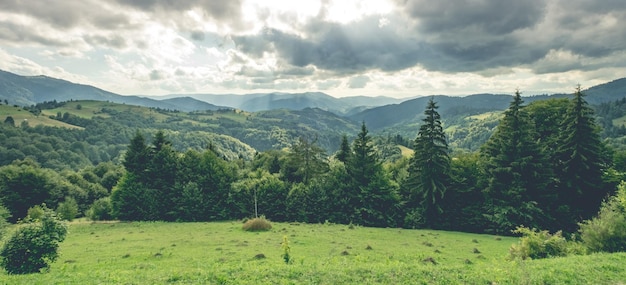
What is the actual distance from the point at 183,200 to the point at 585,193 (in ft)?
178

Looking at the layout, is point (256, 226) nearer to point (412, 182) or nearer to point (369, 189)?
point (369, 189)

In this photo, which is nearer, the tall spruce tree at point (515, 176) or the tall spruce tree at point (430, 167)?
the tall spruce tree at point (515, 176)

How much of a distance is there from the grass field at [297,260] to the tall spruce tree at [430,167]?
307 inches

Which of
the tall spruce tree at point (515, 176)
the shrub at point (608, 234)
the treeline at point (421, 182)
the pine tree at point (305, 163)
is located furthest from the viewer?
the pine tree at point (305, 163)

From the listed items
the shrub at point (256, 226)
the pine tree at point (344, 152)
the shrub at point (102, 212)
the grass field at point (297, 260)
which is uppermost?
the pine tree at point (344, 152)

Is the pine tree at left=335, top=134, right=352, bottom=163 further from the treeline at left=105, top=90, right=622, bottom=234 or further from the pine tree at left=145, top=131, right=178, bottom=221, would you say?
the pine tree at left=145, top=131, right=178, bottom=221

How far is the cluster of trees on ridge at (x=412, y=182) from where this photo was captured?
40.1 metres

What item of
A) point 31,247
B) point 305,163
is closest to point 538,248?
point 31,247

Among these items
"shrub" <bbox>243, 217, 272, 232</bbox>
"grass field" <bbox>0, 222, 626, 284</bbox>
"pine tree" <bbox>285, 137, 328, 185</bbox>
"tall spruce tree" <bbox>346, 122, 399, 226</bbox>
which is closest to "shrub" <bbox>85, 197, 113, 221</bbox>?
"grass field" <bbox>0, 222, 626, 284</bbox>

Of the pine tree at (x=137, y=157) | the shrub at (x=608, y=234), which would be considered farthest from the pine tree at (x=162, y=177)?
the shrub at (x=608, y=234)

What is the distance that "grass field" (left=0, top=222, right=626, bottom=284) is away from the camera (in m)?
15.3

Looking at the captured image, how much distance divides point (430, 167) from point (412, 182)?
326 cm

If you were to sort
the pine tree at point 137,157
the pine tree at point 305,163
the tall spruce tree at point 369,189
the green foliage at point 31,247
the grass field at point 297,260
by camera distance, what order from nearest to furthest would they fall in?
1. the grass field at point 297,260
2. the green foliage at point 31,247
3. the tall spruce tree at point 369,189
4. the pine tree at point 137,157
5. the pine tree at point 305,163

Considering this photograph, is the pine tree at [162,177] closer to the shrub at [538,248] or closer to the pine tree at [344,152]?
the pine tree at [344,152]
